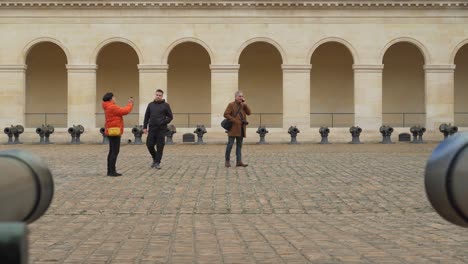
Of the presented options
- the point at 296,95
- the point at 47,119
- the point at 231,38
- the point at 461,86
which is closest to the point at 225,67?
the point at 231,38

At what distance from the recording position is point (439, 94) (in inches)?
1399

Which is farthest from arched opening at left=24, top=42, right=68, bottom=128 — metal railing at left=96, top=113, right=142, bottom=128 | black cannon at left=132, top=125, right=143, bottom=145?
black cannon at left=132, top=125, right=143, bottom=145

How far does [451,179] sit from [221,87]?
33691 millimetres

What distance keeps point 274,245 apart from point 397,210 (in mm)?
3235

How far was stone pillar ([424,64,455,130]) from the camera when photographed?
1390 inches

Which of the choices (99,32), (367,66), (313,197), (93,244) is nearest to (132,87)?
(99,32)

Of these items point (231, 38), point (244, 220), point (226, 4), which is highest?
point (226, 4)

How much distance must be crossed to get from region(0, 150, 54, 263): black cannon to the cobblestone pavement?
3.83m

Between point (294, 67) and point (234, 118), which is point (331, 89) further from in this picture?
point (234, 118)

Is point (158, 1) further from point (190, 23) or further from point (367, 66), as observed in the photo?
point (367, 66)

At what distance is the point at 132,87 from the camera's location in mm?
39781

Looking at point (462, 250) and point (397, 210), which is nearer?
point (462, 250)

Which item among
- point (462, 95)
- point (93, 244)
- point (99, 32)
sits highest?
point (99, 32)

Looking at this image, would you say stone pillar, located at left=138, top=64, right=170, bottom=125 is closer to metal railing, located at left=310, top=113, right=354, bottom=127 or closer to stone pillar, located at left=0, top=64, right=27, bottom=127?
stone pillar, located at left=0, top=64, right=27, bottom=127
